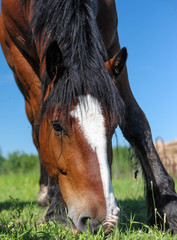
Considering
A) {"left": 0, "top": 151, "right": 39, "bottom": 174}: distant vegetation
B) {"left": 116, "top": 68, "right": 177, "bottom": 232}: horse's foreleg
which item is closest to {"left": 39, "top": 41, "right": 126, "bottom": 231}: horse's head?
{"left": 116, "top": 68, "right": 177, "bottom": 232}: horse's foreleg

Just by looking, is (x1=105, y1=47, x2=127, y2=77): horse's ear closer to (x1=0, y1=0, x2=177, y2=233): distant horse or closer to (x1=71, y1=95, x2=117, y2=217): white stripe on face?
(x1=0, y1=0, x2=177, y2=233): distant horse

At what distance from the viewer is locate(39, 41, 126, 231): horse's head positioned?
195cm

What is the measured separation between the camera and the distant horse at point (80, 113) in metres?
2.01

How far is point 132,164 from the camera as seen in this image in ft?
11.2

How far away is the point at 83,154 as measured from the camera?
2059 millimetres

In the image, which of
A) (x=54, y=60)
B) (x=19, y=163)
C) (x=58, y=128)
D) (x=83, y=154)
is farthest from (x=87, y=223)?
(x=19, y=163)

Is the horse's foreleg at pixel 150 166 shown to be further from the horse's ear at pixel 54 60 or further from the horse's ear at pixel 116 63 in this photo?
the horse's ear at pixel 54 60

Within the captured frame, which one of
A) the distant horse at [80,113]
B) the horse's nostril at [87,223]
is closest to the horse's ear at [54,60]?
the distant horse at [80,113]

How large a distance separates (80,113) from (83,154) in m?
0.28

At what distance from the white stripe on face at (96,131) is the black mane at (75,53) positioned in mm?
69

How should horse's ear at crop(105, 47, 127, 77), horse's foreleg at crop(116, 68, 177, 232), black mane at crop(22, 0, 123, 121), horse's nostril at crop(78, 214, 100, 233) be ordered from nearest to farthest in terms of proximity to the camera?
horse's nostril at crop(78, 214, 100, 233) < black mane at crop(22, 0, 123, 121) < horse's ear at crop(105, 47, 127, 77) < horse's foreleg at crop(116, 68, 177, 232)

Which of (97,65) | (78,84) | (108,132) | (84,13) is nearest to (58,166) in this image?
(108,132)

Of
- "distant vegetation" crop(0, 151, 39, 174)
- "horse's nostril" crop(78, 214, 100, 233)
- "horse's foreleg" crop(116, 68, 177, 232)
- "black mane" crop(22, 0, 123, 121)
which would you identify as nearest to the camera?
"horse's nostril" crop(78, 214, 100, 233)

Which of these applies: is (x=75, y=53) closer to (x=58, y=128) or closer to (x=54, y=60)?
(x=54, y=60)
